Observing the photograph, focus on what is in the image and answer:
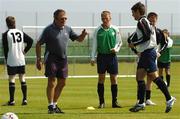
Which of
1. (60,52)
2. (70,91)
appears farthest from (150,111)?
(70,91)

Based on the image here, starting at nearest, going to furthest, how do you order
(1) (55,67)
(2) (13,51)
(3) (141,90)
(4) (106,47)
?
(1) (55,67) < (3) (141,90) < (4) (106,47) < (2) (13,51)

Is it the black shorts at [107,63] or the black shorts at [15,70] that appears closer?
the black shorts at [107,63]

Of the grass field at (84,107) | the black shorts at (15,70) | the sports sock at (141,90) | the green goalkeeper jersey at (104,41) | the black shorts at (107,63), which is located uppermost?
the green goalkeeper jersey at (104,41)

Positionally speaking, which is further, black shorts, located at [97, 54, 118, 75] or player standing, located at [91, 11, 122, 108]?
black shorts, located at [97, 54, 118, 75]

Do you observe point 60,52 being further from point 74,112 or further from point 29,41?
point 29,41

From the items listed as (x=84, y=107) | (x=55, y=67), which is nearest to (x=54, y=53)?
(x=55, y=67)

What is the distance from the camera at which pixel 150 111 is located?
13.8 metres

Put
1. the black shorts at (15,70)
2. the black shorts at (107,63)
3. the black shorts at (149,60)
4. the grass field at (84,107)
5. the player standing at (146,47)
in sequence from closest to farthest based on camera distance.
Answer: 1. the grass field at (84,107)
2. the player standing at (146,47)
3. the black shorts at (149,60)
4. the black shorts at (107,63)
5. the black shorts at (15,70)

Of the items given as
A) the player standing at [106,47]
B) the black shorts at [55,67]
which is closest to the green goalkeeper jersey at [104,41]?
the player standing at [106,47]

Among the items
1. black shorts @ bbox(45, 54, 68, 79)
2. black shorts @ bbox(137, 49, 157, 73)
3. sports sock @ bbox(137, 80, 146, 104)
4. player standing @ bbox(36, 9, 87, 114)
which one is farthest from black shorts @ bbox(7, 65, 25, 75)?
black shorts @ bbox(137, 49, 157, 73)

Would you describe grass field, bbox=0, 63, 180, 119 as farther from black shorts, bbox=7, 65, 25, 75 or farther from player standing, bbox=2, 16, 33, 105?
black shorts, bbox=7, 65, 25, 75

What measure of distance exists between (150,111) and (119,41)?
2057mm

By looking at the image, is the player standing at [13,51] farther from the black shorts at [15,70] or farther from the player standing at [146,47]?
the player standing at [146,47]

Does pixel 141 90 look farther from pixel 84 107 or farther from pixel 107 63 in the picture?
pixel 84 107
